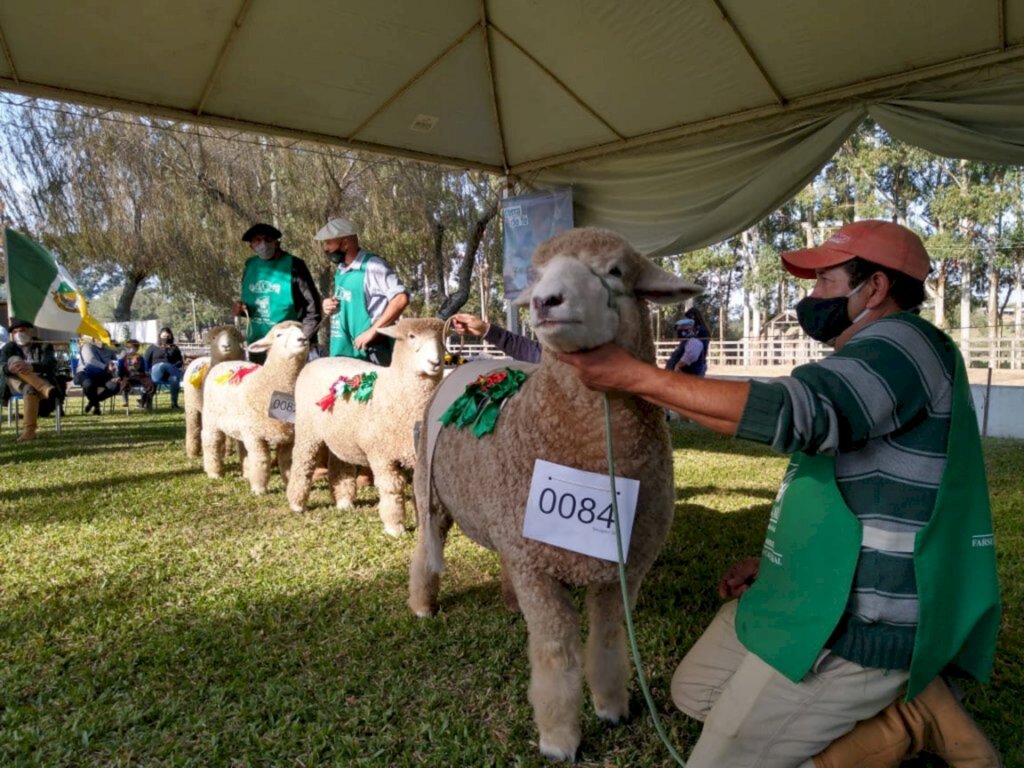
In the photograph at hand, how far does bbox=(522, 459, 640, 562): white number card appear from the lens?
1.99m

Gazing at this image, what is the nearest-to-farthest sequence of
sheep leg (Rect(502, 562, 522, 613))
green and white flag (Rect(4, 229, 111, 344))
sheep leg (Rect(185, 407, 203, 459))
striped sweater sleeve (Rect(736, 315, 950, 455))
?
striped sweater sleeve (Rect(736, 315, 950, 455)), sheep leg (Rect(502, 562, 522, 613)), sheep leg (Rect(185, 407, 203, 459)), green and white flag (Rect(4, 229, 111, 344))

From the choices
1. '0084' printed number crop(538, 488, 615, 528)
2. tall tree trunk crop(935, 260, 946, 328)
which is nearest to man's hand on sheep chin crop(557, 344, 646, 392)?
'0084' printed number crop(538, 488, 615, 528)

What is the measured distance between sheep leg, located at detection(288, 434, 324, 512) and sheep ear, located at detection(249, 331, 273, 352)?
3.46 feet

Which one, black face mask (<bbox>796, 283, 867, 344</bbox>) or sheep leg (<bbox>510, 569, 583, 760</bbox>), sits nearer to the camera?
black face mask (<bbox>796, 283, 867, 344</bbox>)

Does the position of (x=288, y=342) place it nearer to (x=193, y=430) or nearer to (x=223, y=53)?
(x=223, y=53)

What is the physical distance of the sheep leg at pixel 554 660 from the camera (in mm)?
2086

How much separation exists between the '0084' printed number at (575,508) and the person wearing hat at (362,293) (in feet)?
10.1

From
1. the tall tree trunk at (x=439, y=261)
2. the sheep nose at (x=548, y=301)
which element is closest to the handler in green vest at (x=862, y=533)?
the sheep nose at (x=548, y=301)

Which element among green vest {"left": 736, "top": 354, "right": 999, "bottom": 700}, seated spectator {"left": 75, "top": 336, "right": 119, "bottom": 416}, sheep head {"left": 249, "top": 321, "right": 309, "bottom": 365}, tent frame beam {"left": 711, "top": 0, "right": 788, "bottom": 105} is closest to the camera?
green vest {"left": 736, "top": 354, "right": 999, "bottom": 700}

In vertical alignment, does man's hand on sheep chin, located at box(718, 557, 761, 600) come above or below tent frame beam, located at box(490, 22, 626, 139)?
below

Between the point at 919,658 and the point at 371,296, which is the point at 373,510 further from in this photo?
the point at 919,658

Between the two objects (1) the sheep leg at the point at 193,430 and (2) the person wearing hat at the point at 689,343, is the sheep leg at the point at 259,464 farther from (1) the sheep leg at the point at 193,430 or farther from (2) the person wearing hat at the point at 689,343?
(2) the person wearing hat at the point at 689,343

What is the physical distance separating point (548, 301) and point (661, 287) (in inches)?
17.7

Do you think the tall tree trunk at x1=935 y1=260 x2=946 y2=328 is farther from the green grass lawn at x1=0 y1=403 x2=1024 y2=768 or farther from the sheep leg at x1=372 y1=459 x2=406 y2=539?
the sheep leg at x1=372 y1=459 x2=406 y2=539
